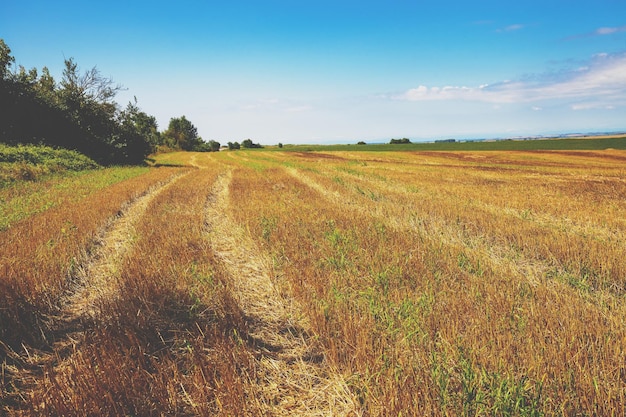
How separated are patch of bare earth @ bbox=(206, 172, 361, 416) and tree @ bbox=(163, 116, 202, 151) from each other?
292ft

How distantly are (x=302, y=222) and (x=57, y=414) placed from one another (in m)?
6.15

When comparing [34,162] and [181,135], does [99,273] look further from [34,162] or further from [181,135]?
[181,135]

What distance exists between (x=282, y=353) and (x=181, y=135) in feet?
321

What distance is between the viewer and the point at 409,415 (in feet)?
7.45

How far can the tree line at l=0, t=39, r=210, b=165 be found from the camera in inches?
1001

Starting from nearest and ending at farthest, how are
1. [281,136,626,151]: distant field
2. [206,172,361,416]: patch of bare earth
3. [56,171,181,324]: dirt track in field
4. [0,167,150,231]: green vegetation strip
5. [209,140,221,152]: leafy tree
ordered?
[206,172,361,416]: patch of bare earth
[56,171,181,324]: dirt track in field
[0,167,150,231]: green vegetation strip
[281,136,626,151]: distant field
[209,140,221,152]: leafy tree

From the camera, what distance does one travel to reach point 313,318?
3672 mm

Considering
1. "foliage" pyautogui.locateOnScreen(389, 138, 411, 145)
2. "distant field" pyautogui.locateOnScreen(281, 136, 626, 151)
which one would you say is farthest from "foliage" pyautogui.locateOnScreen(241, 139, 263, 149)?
"foliage" pyautogui.locateOnScreen(389, 138, 411, 145)

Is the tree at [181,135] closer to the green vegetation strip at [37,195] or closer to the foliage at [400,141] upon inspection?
the foliage at [400,141]

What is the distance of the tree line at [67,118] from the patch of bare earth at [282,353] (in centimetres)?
2758

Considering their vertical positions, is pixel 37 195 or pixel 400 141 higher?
pixel 400 141

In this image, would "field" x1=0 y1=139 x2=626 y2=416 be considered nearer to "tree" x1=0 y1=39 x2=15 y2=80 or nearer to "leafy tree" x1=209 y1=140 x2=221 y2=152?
"tree" x1=0 y1=39 x2=15 y2=80

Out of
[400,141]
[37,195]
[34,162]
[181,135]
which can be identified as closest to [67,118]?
[34,162]

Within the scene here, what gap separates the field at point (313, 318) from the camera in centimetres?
255
